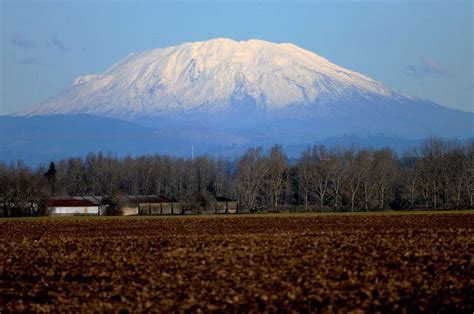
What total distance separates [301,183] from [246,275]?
10051 cm

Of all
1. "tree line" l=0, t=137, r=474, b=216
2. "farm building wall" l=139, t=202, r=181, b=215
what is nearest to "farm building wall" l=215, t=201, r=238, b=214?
"tree line" l=0, t=137, r=474, b=216

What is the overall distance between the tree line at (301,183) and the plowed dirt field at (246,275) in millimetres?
60629

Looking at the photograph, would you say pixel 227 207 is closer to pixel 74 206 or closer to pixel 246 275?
pixel 74 206

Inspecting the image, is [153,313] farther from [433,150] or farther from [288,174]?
[433,150]

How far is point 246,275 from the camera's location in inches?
1025

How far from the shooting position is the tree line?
105000 mm

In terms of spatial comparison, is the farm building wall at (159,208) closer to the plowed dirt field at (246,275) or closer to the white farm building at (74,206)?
the white farm building at (74,206)

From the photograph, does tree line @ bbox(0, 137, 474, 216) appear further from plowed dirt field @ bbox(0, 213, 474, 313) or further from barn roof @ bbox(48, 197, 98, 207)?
plowed dirt field @ bbox(0, 213, 474, 313)

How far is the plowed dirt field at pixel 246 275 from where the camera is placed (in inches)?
859

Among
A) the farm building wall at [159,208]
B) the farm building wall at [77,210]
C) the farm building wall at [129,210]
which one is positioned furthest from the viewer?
the farm building wall at [159,208]

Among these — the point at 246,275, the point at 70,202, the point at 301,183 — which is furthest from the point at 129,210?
the point at 246,275

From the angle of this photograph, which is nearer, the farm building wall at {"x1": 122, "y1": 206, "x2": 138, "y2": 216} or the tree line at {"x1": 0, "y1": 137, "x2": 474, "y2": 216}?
the farm building wall at {"x1": 122, "y1": 206, "x2": 138, "y2": 216}

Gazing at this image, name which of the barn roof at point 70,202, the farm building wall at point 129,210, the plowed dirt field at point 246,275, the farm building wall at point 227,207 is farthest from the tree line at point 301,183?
the plowed dirt field at point 246,275

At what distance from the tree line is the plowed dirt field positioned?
60.6 metres
